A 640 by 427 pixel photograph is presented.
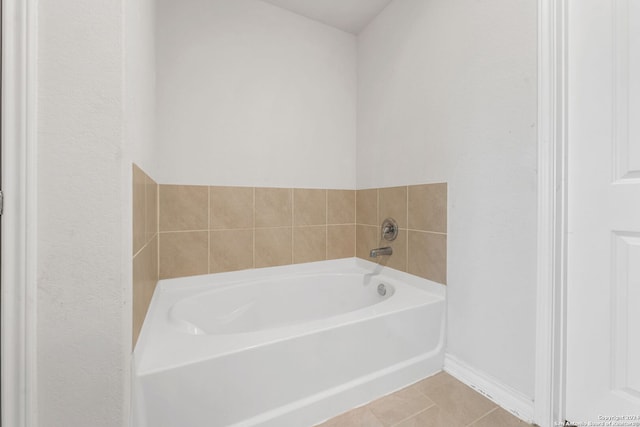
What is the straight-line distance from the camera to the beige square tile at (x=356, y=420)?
3.18 ft

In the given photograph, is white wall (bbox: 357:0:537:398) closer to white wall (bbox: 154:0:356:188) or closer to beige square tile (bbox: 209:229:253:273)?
white wall (bbox: 154:0:356:188)

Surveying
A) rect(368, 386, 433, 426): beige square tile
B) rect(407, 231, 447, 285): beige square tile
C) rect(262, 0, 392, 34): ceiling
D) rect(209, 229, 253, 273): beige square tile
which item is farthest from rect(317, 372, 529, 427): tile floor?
rect(262, 0, 392, 34): ceiling

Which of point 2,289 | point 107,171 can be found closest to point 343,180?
point 107,171

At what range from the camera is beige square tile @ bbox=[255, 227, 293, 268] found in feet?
5.50

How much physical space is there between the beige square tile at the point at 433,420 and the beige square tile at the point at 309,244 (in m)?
1.06

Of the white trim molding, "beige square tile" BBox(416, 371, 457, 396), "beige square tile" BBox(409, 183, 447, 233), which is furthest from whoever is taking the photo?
"beige square tile" BBox(409, 183, 447, 233)

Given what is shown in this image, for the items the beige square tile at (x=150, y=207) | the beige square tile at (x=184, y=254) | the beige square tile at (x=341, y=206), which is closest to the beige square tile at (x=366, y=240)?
the beige square tile at (x=341, y=206)

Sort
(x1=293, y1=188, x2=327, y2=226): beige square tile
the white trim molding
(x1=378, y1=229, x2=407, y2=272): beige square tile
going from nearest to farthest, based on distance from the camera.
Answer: the white trim molding
(x1=378, y1=229, x2=407, y2=272): beige square tile
(x1=293, y1=188, x2=327, y2=226): beige square tile

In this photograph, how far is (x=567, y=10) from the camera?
936 mm

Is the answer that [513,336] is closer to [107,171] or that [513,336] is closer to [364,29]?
[107,171]

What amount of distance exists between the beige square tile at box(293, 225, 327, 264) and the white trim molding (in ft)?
4.05

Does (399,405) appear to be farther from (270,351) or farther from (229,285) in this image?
(229,285)

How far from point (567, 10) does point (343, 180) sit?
136 centimetres

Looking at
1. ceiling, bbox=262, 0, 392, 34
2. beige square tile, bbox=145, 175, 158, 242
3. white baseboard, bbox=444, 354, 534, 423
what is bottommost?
white baseboard, bbox=444, 354, 534, 423
